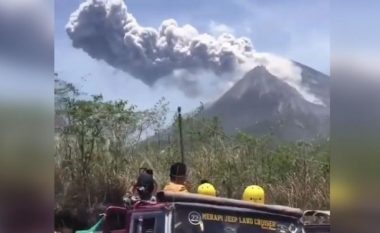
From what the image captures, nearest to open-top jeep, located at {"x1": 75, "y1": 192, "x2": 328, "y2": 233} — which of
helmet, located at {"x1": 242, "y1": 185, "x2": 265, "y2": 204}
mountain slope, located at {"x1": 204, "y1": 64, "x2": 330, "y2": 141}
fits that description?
helmet, located at {"x1": 242, "y1": 185, "x2": 265, "y2": 204}

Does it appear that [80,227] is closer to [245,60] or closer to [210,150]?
[210,150]

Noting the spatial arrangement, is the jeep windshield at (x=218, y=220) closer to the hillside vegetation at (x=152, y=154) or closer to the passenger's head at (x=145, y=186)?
the passenger's head at (x=145, y=186)

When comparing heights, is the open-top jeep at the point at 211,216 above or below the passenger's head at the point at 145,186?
below

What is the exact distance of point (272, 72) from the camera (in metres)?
5.39

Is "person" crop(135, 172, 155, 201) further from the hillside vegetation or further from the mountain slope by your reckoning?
the mountain slope

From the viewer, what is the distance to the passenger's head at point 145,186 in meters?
4.14

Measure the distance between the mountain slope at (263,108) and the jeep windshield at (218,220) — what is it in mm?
2421

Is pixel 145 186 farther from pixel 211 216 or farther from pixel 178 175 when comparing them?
pixel 211 216

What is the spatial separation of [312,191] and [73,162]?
170 cm

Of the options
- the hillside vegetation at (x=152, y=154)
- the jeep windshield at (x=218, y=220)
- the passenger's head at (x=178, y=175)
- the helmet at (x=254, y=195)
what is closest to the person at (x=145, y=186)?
the passenger's head at (x=178, y=175)

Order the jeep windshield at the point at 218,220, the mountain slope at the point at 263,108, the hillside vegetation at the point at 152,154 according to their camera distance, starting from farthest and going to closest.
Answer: the mountain slope at the point at 263,108 < the hillside vegetation at the point at 152,154 < the jeep windshield at the point at 218,220

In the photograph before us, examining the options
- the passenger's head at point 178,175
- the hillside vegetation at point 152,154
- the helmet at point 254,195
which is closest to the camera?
the helmet at point 254,195

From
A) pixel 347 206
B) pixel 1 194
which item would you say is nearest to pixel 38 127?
pixel 1 194

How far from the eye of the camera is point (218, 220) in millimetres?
2908
